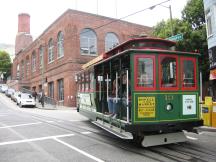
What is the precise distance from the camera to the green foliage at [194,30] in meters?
22.7

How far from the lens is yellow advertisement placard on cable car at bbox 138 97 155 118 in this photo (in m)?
8.65

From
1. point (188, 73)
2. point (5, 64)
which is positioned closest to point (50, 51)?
point (188, 73)

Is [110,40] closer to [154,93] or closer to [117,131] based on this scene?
[117,131]

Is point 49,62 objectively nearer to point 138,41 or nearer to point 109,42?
point 109,42

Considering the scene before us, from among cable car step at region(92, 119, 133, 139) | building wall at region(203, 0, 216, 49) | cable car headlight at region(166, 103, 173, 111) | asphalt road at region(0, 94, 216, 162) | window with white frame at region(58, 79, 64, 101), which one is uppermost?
building wall at region(203, 0, 216, 49)

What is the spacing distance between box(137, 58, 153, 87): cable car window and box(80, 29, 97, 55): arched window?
28690mm

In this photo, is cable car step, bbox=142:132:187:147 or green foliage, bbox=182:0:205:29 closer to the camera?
cable car step, bbox=142:132:187:147

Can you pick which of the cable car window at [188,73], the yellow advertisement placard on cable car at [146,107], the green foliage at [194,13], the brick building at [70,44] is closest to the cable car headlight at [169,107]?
the yellow advertisement placard on cable car at [146,107]

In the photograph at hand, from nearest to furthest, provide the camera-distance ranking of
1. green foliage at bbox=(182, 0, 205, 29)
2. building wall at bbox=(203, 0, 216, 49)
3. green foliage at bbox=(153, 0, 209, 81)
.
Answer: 1. building wall at bbox=(203, 0, 216, 49)
2. green foliage at bbox=(153, 0, 209, 81)
3. green foliage at bbox=(182, 0, 205, 29)

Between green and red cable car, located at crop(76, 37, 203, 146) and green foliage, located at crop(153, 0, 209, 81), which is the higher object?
green foliage, located at crop(153, 0, 209, 81)

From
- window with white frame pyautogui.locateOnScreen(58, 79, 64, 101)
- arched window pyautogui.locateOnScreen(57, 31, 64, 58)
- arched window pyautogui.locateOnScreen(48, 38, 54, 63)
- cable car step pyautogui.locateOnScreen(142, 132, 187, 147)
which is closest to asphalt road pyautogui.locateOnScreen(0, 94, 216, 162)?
cable car step pyautogui.locateOnScreen(142, 132, 187, 147)

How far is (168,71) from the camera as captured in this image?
30.0 ft

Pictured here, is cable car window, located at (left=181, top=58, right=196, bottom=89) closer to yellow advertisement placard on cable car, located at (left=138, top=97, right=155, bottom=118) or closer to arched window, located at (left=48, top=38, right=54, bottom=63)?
yellow advertisement placard on cable car, located at (left=138, top=97, right=155, bottom=118)

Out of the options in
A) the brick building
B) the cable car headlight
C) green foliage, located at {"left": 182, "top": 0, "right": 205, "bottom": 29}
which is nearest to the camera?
the cable car headlight
